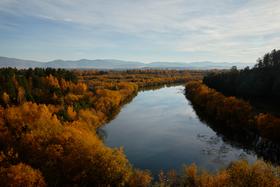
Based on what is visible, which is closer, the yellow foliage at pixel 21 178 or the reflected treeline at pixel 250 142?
the yellow foliage at pixel 21 178

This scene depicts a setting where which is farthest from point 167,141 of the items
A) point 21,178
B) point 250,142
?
point 21,178

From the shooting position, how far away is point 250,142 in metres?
59.8

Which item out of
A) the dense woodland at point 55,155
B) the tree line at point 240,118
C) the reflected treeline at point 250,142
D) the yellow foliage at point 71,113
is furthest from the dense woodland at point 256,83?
the yellow foliage at point 71,113

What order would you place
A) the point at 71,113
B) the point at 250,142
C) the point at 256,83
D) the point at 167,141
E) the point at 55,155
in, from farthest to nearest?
the point at 256,83 → the point at 71,113 → the point at 167,141 → the point at 250,142 → the point at 55,155

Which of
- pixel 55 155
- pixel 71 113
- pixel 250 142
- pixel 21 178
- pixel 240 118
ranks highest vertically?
pixel 71 113

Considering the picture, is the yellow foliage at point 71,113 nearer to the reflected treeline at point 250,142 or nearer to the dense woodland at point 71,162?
the dense woodland at point 71,162

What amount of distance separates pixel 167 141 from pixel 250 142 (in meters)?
16.9

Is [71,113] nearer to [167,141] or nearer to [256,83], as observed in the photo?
[167,141]

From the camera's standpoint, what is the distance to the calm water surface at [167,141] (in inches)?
A: 2007

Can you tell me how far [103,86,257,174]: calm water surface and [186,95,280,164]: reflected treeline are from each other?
1.51 meters

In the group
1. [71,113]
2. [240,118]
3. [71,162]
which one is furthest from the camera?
[240,118]

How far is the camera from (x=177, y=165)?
48812 millimetres

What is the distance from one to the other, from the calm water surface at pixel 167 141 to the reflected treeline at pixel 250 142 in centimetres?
151

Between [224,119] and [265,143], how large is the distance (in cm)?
1943
